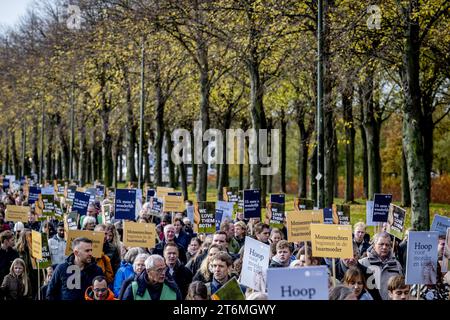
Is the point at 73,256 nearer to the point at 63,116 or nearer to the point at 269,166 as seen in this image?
the point at 269,166

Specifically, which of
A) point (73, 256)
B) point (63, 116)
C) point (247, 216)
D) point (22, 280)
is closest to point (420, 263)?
point (73, 256)

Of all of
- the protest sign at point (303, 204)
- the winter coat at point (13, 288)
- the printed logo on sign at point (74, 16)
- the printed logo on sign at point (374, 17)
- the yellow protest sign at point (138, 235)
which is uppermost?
the printed logo on sign at point (74, 16)

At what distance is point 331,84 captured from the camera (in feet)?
81.8

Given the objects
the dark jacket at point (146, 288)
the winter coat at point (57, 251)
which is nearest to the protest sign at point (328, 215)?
the winter coat at point (57, 251)

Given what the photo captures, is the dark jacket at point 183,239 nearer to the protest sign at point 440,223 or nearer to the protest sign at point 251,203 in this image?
the protest sign at point 251,203

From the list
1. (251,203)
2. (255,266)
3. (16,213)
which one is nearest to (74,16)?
(16,213)

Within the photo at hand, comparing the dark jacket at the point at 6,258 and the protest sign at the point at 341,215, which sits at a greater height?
the protest sign at the point at 341,215

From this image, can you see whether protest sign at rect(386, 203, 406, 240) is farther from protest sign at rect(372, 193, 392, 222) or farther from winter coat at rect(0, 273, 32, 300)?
winter coat at rect(0, 273, 32, 300)

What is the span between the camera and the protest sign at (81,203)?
19438mm

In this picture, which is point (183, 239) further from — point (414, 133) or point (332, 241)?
point (414, 133)

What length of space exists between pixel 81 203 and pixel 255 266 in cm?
1039

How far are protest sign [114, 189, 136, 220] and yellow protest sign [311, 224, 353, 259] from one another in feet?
27.2

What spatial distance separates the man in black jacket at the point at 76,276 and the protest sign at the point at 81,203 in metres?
9.20
